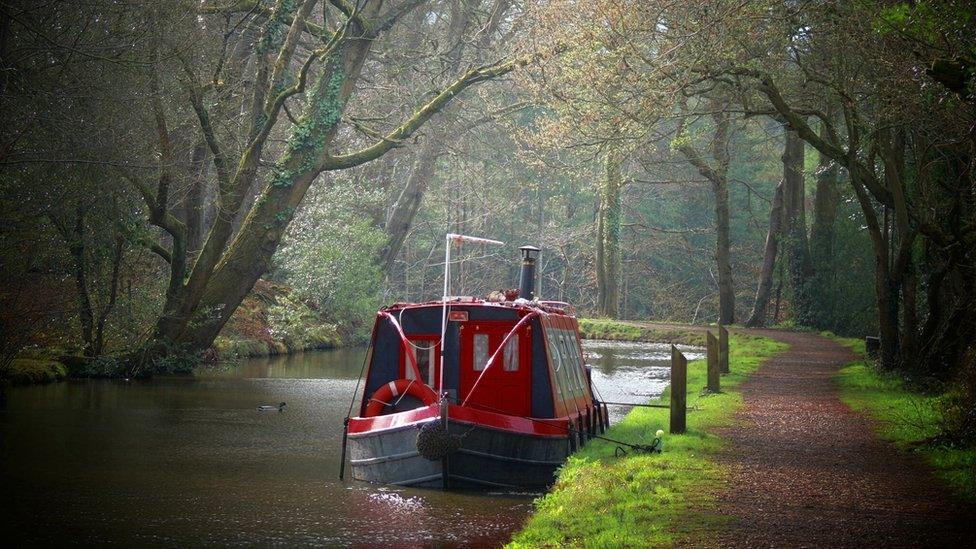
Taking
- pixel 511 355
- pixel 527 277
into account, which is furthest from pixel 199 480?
pixel 527 277

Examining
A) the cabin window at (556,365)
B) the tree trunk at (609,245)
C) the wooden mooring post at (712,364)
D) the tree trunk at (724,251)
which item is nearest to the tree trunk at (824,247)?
the tree trunk at (724,251)

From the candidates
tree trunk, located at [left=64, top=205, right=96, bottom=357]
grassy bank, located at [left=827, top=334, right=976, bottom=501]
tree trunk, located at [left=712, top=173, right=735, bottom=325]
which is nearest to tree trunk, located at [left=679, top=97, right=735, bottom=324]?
tree trunk, located at [left=712, top=173, right=735, bottom=325]

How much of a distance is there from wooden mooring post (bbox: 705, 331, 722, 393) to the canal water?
1791 millimetres

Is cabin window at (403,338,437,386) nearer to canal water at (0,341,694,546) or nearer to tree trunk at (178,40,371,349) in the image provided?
canal water at (0,341,694,546)

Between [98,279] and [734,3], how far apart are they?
1246cm

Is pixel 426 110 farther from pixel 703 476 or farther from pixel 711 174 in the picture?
pixel 703 476

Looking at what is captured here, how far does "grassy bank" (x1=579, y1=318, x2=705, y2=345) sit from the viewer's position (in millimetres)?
35531

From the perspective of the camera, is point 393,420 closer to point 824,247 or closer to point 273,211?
point 273,211

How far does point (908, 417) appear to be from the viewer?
12984 millimetres

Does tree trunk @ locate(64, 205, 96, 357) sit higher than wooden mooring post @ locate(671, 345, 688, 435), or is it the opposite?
tree trunk @ locate(64, 205, 96, 357)

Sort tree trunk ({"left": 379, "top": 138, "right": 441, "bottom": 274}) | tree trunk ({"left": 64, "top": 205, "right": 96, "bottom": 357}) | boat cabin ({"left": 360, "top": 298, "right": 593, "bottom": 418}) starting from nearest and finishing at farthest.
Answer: boat cabin ({"left": 360, "top": 298, "right": 593, "bottom": 418}) < tree trunk ({"left": 64, "top": 205, "right": 96, "bottom": 357}) < tree trunk ({"left": 379, "top": 138, "right": 441, "bottom": 274})

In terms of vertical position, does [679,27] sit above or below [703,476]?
Result: above

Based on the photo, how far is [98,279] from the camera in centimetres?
1978

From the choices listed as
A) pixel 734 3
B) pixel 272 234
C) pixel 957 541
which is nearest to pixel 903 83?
pixel 734 3
